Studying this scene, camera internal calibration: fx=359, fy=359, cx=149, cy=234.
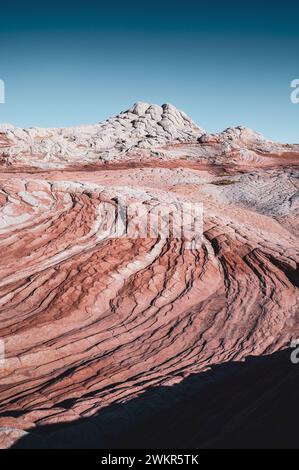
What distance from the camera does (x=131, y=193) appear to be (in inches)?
765

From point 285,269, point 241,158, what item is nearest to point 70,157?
point 241,158

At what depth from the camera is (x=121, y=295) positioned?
12.3m

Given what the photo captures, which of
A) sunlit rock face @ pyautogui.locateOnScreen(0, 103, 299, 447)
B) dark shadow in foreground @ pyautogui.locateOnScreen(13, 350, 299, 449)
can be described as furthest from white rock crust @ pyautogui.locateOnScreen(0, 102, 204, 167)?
dark shadow in foreground @ pyautogui.locateOnScreen(13, 350, 299, 449)

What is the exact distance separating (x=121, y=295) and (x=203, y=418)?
6.40m

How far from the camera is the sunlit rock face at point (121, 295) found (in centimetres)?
854

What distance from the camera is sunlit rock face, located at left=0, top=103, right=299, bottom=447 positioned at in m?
8.54

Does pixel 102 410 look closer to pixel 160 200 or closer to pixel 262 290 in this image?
pixel 262 290

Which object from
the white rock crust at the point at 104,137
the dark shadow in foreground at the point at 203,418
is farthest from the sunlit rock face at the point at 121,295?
the white rock crust at the point at 104,137

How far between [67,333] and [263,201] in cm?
1655

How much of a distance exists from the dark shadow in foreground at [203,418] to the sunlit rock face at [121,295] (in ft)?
1.39

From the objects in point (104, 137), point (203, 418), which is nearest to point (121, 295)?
point (203, 418)

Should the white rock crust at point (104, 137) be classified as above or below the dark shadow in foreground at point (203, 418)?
above

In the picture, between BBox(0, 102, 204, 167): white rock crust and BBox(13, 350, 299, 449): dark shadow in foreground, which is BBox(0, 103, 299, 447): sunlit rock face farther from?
BBox(0, 102, 204, 167): white rock crust

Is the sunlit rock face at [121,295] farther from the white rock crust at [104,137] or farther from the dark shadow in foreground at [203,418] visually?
the white rock crust at [104,137]
